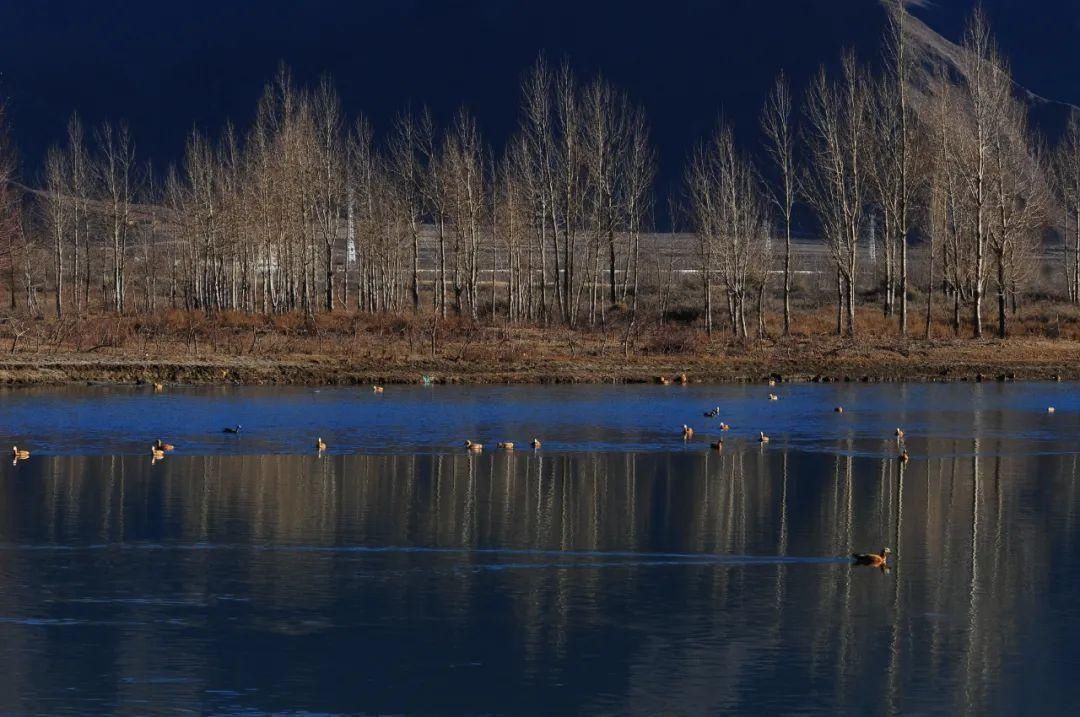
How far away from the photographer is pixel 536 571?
22156mm

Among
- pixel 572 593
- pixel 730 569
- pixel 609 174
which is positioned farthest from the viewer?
pixel 609 174

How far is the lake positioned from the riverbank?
14.2 m

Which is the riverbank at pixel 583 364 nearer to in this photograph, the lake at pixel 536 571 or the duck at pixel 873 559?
the lake at pixel 536 571

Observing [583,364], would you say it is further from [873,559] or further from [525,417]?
[873,559]

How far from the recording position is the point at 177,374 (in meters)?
54.2

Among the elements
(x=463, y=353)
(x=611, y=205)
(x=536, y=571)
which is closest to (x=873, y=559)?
(x=536, y=571)

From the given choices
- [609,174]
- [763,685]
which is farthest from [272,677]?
[609,174]

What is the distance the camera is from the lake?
648 inches

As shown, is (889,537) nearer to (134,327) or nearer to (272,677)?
(272,677)

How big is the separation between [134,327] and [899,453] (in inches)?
1639

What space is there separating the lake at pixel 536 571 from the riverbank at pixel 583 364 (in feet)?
46.5

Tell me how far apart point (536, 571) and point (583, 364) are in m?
36.5

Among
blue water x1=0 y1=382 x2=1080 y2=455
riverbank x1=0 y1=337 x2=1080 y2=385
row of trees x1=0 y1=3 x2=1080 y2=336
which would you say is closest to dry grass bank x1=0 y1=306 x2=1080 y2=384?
riverbank x1=0 y1=337 x2=1080 y2=385

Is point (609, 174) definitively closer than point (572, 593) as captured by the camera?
No
